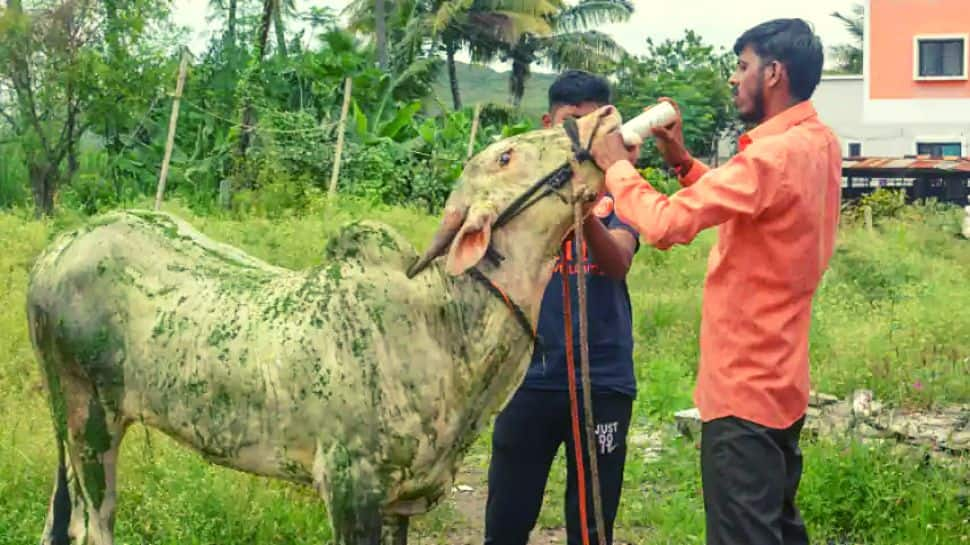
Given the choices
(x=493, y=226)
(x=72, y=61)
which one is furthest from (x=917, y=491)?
(x=72, y=61)

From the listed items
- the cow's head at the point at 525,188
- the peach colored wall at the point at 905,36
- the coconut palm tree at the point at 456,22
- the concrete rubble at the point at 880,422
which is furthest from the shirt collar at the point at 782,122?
the coconut palm tree at the point at 456,22

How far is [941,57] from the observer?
2577 cm

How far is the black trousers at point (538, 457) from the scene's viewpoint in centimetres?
353

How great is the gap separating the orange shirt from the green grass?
6.42 feet

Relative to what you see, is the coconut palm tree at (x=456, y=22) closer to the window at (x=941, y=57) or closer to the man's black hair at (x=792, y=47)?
the window at (x=941, y=57)

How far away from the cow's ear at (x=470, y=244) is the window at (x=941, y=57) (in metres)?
25.1

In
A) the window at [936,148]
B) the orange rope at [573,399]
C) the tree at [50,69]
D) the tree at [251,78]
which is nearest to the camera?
the orange rope at [573,399]

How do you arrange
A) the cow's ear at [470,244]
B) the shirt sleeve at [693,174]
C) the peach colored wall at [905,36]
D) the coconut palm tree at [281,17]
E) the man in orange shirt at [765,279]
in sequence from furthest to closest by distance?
the peach colored wall at [905,36], the coconut palm tree at [281,17], the shirt sleeve at [693,174], the man in orange shirt at [765,279], the cow's ear at [470,244]

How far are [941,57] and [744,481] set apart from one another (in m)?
25.2

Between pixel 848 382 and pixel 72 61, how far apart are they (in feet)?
27.8

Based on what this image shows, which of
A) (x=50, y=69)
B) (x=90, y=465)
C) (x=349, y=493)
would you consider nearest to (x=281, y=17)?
(x=50, y=69)

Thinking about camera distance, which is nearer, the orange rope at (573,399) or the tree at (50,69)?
the orange rope at (573,399)

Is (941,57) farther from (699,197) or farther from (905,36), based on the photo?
(699,197)

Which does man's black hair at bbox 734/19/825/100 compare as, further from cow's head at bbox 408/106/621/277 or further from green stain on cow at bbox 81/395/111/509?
green stain on cow at bbox 81/395/111/509
